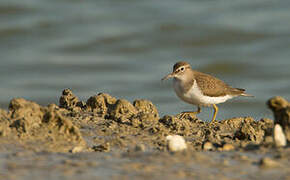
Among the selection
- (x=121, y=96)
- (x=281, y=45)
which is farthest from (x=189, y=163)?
(x=281, y=45)

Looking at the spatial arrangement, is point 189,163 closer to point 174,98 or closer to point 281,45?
point 174,98

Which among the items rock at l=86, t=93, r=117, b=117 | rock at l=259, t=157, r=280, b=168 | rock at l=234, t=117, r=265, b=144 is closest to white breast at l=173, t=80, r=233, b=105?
rock at l=86, t=93, r=117, b=117

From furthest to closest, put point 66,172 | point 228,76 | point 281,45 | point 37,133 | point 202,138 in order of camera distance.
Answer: point 281,45
point 228,76
point 202,138
point 37,133
point 66,172

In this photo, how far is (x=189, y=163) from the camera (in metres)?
4.72

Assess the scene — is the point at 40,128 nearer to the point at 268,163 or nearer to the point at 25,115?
the point at 25,115

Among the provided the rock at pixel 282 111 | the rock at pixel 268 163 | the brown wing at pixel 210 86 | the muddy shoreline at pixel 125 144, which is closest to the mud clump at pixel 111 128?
the muddy shoreline at pixel 125 144

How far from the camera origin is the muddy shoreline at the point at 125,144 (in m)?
4.56

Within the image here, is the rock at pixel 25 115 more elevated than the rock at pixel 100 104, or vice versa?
the rock at pixel 100 104

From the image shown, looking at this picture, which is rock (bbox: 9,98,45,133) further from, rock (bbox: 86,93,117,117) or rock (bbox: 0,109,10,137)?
rock (bbox: 86,93,117,117)

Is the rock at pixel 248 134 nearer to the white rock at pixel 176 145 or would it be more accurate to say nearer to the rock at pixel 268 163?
the white rock at pixel 176 145

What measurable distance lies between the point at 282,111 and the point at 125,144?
162 cm

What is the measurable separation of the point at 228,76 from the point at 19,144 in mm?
12267

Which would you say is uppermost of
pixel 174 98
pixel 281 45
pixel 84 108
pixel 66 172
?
pixel 281 45

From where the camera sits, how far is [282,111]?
18.2ft
